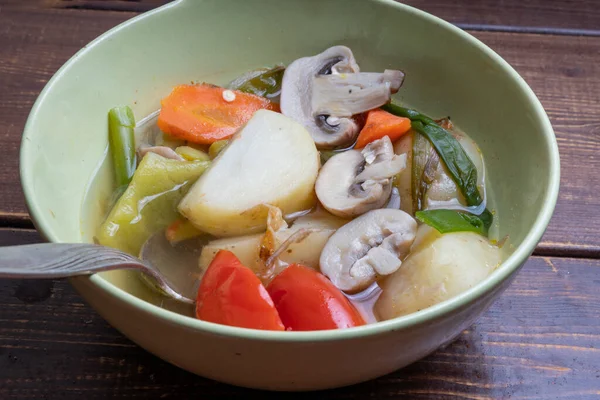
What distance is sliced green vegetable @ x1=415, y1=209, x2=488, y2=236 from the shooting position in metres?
1.04

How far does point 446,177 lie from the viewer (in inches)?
45.6

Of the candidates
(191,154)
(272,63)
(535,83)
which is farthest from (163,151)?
(535,83)

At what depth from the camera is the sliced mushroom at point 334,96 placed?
125 centimetres

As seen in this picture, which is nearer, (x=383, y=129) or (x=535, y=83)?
(x=383, y=129)

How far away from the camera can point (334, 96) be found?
1284 millimetres

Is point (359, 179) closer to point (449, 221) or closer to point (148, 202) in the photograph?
point (449, 221)

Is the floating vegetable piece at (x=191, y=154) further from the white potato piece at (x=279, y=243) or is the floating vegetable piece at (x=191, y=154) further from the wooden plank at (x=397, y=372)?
the wooden plank at (x=397, y=372)

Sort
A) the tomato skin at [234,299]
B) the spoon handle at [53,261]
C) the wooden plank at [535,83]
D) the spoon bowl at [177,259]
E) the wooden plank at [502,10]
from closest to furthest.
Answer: the spoon handle at [53,261], the tomato skin at [234,299], the spoon bowl at [177,259], the wooden plank at [535,83], the wooden plank at [502,10]

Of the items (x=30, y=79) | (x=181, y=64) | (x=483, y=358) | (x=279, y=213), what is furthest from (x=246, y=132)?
(x=30, y=79)

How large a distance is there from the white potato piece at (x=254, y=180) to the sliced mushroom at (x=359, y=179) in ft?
0.11

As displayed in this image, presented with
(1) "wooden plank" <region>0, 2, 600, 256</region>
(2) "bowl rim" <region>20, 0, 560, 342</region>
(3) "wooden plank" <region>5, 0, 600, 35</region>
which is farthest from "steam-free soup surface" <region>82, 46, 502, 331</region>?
(3) "wooden plank" <region>5, 0, 600, 35</region>

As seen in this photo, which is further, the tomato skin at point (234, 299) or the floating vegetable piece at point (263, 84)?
the floating vegetable piece at point (263, 84)

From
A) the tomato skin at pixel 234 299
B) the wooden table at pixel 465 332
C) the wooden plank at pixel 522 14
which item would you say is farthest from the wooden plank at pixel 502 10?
the tomato skin at pixel 234 299

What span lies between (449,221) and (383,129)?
245 millimetres
